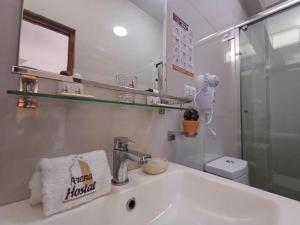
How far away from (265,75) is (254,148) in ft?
2.27

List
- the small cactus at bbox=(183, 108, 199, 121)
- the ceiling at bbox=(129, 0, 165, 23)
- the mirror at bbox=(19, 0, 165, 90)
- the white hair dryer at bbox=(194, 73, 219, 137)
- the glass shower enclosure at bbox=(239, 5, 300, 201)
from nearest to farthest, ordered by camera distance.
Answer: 1. the mirror at bbox=(19, 0, 165, 90)
2. the ceiling at bbox=(129, 0, 165, 23)
3. the small cactus at bbox=(183, 108, 199, 121)
4. the white hair dryer at bbox=(194, 73, 219, 137)
5. the glass shower enclosure at bbox=(239, 5, 300, 201)

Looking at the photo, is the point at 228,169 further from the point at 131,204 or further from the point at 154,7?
the point at 154,7

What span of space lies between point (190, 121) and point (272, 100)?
3.50 feet

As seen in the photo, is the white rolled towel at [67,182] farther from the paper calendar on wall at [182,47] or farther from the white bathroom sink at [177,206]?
the paper calendar on wall at [182,47]

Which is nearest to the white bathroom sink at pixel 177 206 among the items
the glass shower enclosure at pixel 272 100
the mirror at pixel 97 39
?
the mirror at pixel 97 39

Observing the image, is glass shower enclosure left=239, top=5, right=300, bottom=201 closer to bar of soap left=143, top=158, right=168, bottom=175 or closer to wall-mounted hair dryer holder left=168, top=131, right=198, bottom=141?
wall-mounted hair dryer holder left=168, top=131, right=198, bottom=141

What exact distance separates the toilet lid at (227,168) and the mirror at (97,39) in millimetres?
691

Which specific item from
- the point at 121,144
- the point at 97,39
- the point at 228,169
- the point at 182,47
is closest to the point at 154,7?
the point at 182,47

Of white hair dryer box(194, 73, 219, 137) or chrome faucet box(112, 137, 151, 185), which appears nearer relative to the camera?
chrome faucet box(112, 137, 151, 185)

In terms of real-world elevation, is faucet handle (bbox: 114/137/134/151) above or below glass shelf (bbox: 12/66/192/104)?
below

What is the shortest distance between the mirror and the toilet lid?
691 mm

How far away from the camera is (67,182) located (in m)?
0.39

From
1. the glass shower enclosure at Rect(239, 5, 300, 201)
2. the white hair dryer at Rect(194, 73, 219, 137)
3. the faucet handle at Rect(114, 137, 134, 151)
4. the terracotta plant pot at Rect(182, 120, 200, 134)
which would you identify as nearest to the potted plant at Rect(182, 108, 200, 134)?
the terracotta plant pot at Rect(182, 120, 200, 134)

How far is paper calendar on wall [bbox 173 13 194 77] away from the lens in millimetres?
932
